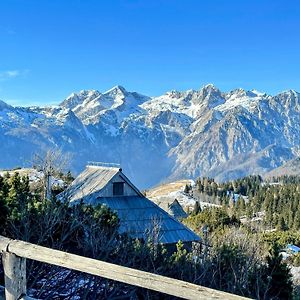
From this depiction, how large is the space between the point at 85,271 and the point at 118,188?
68.0 feet

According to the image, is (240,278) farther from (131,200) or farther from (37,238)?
(131,200)

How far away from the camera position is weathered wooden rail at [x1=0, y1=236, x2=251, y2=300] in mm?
3309

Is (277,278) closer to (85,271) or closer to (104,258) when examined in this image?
(104,258)

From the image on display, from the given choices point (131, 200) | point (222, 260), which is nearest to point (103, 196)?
point (131, 200)

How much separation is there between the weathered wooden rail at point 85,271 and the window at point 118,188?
20194mm

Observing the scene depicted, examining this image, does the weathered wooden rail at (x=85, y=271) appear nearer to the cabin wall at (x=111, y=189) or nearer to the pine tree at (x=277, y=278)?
the pine tree at (x=277, y=278)

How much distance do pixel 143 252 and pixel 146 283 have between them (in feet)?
30.9

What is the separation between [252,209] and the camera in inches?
4173

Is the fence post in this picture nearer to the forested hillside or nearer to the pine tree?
the forested hillside

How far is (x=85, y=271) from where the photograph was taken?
12.3 feet

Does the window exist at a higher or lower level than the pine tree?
higher

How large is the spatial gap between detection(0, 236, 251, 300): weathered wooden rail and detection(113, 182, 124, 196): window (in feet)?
66.3

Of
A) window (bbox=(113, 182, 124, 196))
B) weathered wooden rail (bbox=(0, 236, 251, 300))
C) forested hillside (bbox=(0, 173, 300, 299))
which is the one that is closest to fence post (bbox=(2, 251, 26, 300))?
weathered wooden rail (bbox=(0, 236, 251, 300))

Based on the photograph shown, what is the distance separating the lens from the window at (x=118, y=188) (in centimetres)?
2427
